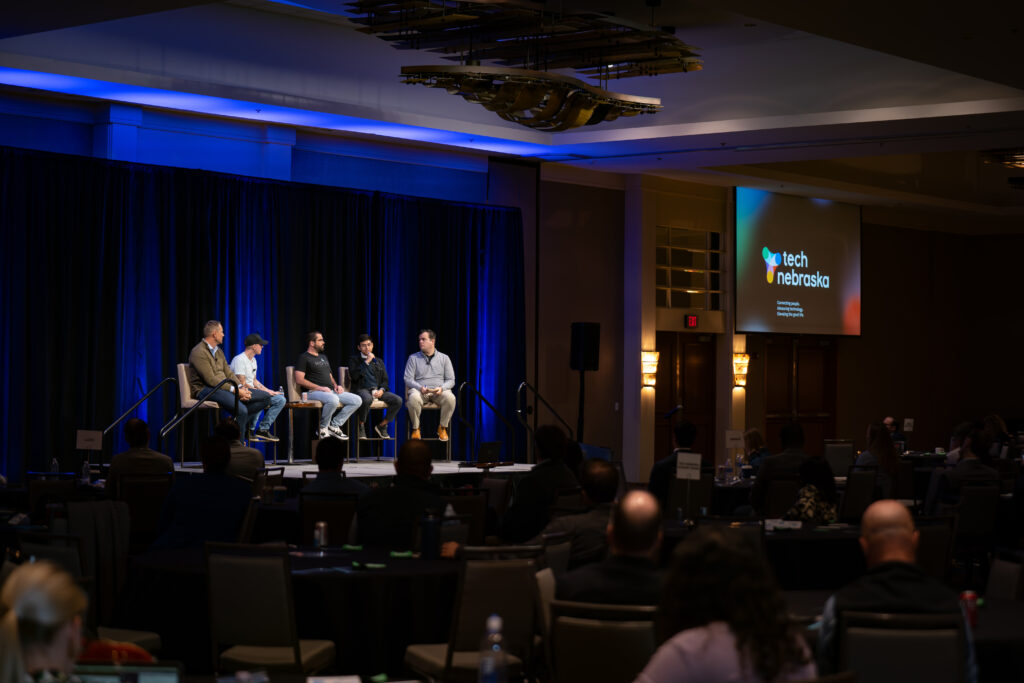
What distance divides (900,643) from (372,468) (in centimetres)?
963

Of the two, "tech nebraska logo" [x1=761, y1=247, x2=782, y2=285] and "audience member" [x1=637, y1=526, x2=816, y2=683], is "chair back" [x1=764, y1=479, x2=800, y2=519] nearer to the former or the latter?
"audience member" [x1=637, y1=526, x2=816, y2=683]

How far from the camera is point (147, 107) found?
13156 mm

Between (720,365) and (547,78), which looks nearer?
(547,78)

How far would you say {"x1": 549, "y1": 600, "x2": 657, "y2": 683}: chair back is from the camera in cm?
385

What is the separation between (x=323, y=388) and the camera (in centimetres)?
1327

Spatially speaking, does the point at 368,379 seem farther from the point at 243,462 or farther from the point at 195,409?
the point at 243,462

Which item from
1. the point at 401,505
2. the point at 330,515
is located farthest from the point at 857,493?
the point at 401,505

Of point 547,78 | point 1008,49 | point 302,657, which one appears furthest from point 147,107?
point 302,657

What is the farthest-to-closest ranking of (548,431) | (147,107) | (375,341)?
(375,341), (147,107), (548,431)

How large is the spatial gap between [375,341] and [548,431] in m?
7.24

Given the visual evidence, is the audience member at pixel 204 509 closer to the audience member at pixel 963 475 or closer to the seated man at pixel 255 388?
the audience member at pixel 963 475

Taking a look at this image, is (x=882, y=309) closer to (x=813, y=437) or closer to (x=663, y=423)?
(x=813, y=437)

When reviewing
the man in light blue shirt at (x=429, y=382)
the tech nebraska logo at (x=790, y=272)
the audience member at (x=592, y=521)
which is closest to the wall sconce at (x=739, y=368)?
the tech nebraska logo at (x=790, y=272)

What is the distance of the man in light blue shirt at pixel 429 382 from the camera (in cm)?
1416
